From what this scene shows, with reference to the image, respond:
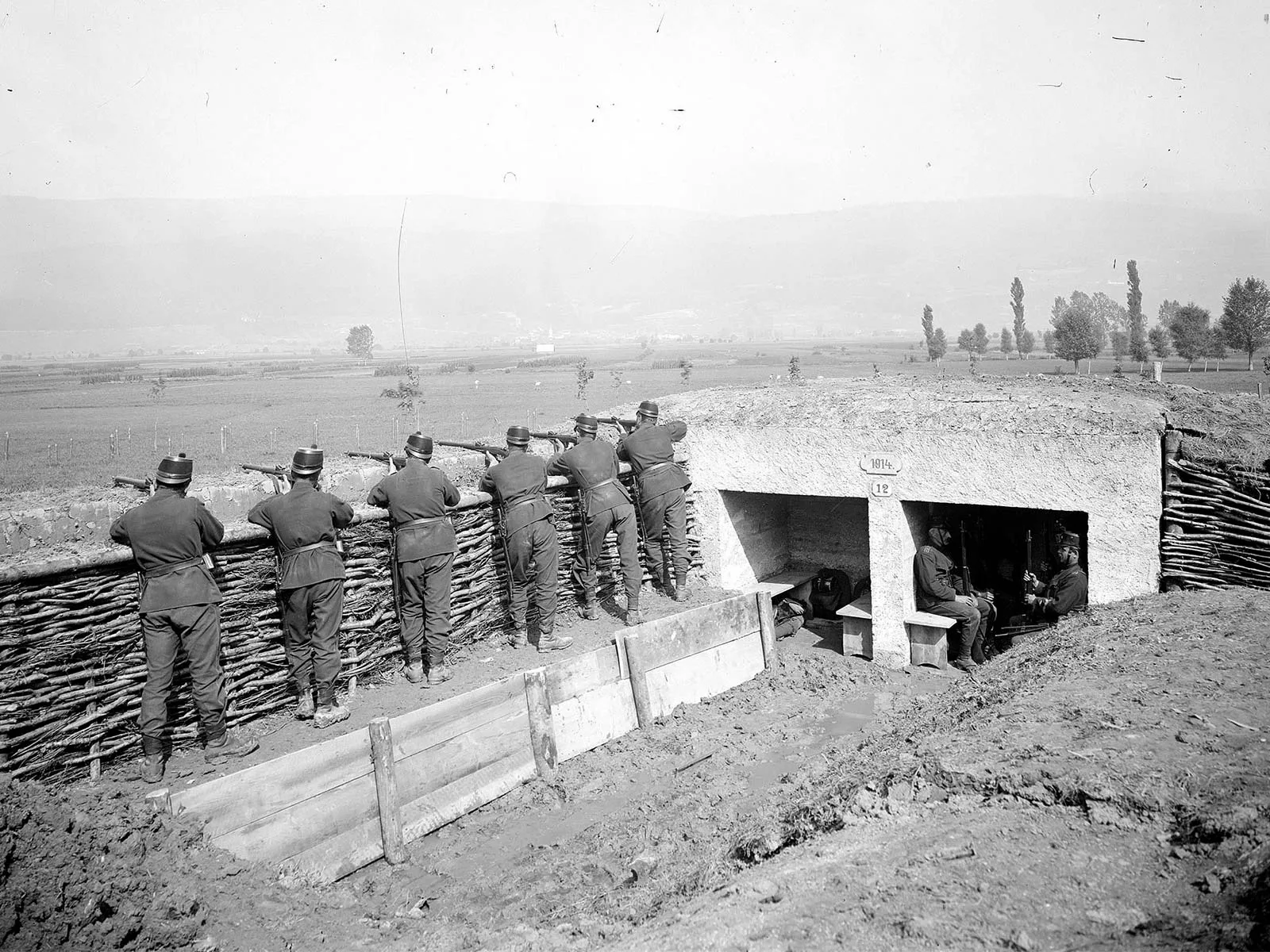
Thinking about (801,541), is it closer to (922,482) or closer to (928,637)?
(928,637)

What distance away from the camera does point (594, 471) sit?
873 cm

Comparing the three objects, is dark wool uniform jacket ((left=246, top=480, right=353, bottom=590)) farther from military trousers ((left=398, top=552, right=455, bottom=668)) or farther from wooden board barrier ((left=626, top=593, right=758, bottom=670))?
wooden board barrier ((left=626, top=593, right=758, bottom=670))

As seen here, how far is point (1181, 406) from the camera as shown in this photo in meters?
8.64

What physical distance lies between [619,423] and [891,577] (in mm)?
3591

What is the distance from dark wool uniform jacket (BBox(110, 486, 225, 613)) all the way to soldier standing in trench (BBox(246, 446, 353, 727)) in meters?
0.71

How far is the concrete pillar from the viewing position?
30.9 ft

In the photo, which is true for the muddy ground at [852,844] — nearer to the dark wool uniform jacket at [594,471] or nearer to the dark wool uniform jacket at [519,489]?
the dark wool uniform jacket at [519,489]

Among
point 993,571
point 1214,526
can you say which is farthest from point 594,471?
point 1214,526

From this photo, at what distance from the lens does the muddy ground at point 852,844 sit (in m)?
3.46

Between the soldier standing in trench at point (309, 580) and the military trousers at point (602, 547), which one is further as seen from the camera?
the military trousers at point (602, 547)

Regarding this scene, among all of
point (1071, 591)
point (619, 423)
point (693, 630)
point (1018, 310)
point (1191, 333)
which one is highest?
point (1018, 310)

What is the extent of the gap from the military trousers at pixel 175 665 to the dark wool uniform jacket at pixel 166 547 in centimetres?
8

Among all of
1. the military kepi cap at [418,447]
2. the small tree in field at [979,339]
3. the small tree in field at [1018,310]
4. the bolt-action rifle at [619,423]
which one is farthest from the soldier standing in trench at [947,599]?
the small tree in field at [979,339]

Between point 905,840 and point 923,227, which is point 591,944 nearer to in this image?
point 905,840
